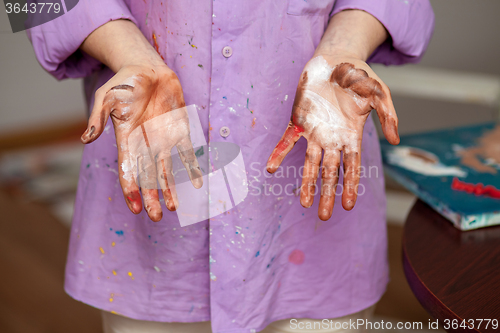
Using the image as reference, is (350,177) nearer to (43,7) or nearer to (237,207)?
(237,207)

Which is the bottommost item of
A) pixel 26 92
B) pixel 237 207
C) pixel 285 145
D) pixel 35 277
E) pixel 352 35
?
pixel 35 277

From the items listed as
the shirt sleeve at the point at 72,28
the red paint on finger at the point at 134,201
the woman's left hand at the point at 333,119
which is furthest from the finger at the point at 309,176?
the shirt sleeve at the point at 72,28

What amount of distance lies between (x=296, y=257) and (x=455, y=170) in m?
0.36

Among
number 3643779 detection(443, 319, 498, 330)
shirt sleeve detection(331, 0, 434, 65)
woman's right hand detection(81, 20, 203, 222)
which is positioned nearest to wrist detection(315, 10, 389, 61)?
shirt sleeve detection(331, 0, 434, 65)

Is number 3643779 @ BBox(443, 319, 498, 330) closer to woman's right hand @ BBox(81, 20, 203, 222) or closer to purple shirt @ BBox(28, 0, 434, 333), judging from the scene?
purple shirt @ BBox(28, 0, 434, 333)

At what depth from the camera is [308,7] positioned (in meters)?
0.67

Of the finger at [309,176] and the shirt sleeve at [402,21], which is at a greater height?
the shirt sleeve at [402,21]

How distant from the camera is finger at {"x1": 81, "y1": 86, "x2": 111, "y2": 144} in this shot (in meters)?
0.56

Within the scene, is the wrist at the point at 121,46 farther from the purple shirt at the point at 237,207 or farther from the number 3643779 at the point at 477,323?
the number 3643779 at the point at 477,323

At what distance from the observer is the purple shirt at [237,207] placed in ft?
2.18

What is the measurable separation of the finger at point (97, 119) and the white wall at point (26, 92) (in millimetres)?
2521

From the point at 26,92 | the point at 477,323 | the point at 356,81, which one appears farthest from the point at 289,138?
the point at 26,92

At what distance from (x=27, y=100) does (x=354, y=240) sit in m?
2.75

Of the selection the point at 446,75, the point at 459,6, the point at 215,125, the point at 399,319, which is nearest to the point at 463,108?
the point at 459,6
